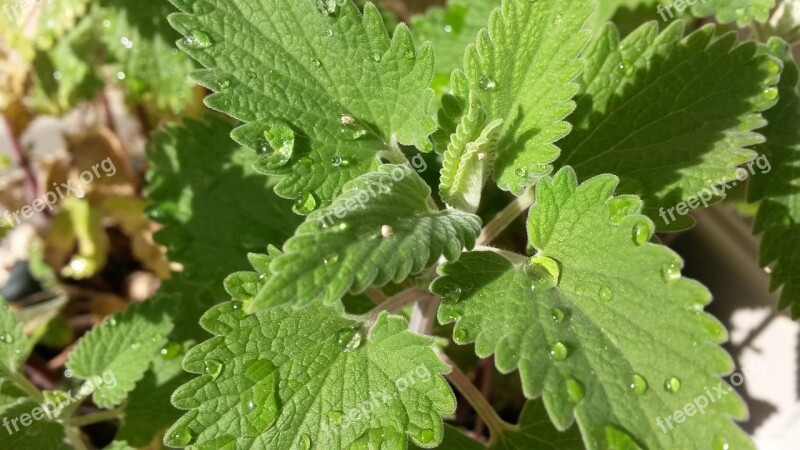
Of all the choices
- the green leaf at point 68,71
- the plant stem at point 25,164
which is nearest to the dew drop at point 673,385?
the green leaf at point 68,71

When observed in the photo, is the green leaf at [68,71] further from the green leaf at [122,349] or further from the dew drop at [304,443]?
the dew drop at [304,443]

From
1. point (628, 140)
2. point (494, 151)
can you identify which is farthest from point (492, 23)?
point (628, 140)

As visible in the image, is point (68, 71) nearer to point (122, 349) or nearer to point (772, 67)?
point (122, 349)

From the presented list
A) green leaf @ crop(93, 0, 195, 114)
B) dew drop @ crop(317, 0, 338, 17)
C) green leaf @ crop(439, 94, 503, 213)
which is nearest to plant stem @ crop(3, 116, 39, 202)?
green leaf @ crop(93, 0, 195, 114)

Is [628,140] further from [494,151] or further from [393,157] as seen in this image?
[393,157]

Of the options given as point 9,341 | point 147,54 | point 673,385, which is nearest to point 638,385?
point 673,385

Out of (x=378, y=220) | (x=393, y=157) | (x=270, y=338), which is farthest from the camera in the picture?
(x=393, y=157)

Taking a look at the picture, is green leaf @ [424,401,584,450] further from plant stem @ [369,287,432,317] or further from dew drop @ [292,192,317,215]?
dew drop @ [292,192,317,215]
